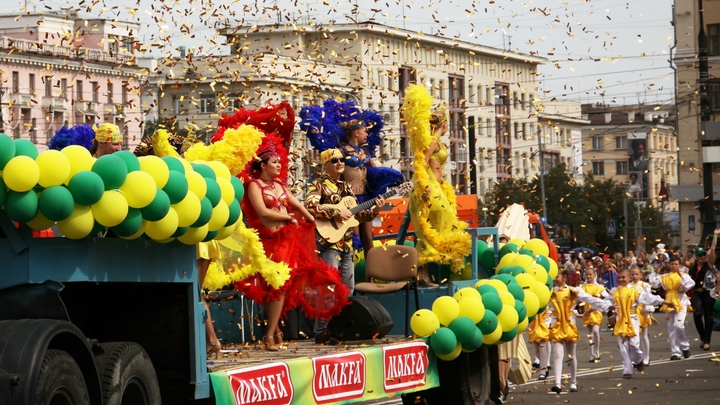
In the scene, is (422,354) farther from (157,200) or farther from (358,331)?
(157,200)

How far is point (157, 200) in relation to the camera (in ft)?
24.2

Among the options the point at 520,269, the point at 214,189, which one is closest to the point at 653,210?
the point at 520,269

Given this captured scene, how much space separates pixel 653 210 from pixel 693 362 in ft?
255

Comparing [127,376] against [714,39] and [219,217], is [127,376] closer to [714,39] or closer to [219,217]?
[219,217]

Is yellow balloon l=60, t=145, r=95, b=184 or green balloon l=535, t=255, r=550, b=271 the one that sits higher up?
yellow balloon l=60, t=145, r=95, b=184

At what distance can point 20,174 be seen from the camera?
262 inches

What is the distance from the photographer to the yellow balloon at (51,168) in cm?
677

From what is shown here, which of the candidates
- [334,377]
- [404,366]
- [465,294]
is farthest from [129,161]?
[465,294]

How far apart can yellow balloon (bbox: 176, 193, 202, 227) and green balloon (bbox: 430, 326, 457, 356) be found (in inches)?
167

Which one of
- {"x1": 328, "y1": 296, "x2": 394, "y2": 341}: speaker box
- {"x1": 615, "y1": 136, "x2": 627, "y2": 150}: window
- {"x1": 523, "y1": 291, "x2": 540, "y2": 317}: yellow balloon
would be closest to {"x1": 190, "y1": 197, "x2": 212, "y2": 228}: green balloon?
{"x1": 328, "y1": 296, "x2": 394, "y2": 341}: speaker box

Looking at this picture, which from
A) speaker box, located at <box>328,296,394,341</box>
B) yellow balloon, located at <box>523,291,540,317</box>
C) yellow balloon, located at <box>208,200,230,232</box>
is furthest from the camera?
yellow balloon, located at <box>523,291,540,317</box>

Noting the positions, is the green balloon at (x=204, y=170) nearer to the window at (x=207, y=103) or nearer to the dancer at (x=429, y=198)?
the dancer at (x=429, y=198)

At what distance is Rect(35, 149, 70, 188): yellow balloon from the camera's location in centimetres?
677

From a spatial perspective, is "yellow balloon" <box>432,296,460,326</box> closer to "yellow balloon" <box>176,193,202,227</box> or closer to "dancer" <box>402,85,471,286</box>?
"dancer" <box>402,85,471,286</box>
